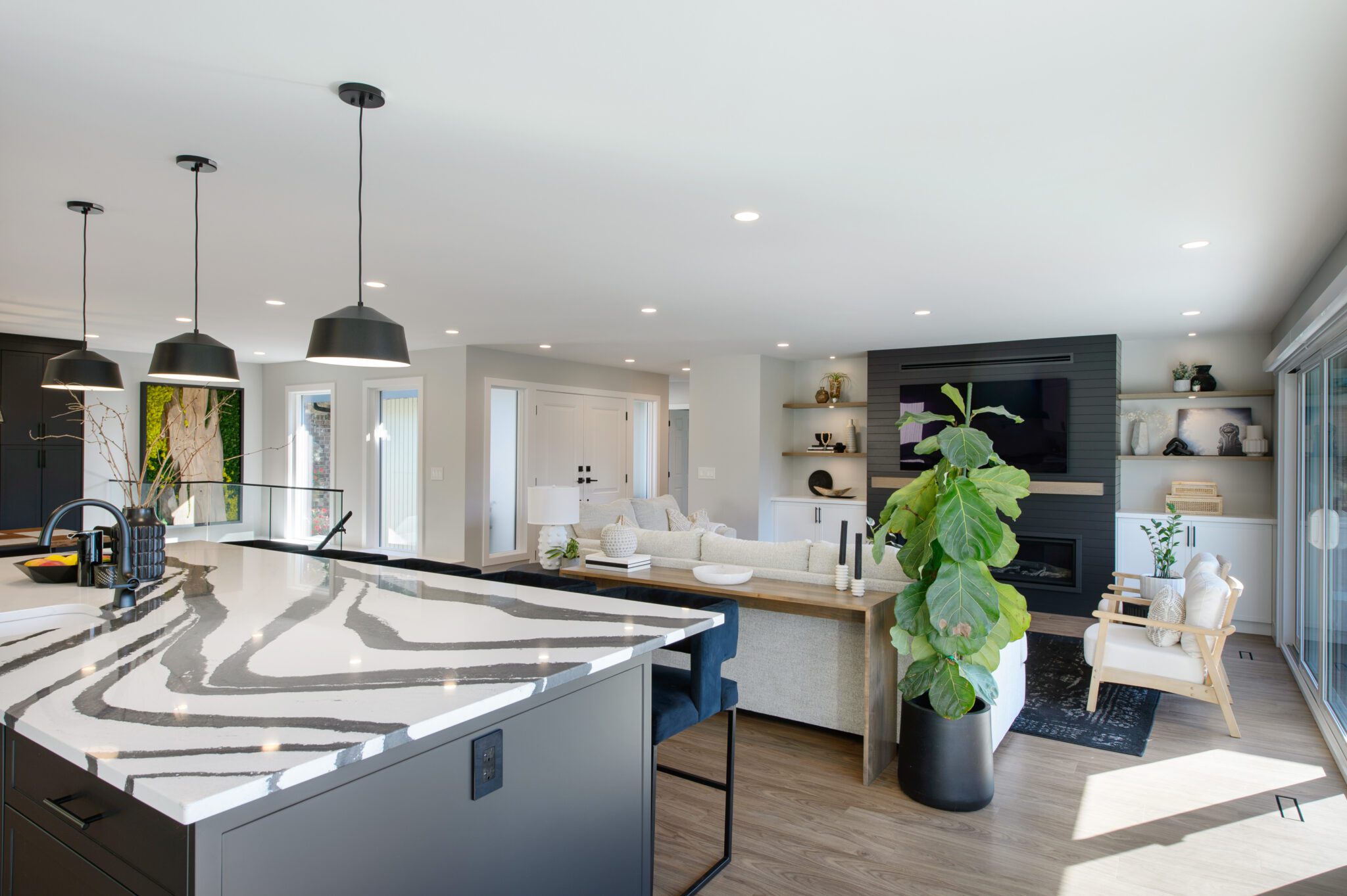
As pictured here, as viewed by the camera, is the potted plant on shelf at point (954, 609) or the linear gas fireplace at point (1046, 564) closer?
the potted plant on shelf at point (954, 609)

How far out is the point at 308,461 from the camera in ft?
31.0

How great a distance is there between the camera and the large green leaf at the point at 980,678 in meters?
2.89

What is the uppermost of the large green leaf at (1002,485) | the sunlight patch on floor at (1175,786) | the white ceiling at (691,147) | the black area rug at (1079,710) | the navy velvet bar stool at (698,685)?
the white ceiling at (691,147)

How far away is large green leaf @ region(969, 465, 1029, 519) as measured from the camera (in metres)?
2.82

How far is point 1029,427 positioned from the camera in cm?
664

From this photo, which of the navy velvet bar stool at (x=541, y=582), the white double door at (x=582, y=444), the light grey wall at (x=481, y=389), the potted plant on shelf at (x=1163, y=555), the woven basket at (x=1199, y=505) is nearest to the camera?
the navy velvet bar stool at (x=541, y=582)

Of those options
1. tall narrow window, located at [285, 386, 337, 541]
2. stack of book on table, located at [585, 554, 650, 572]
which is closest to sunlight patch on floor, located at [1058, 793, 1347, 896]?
stack of book on table, located at [585, 554, 650, 572]

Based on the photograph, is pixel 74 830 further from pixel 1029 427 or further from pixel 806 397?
pixel 806 397

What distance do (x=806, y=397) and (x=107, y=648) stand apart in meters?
7.41

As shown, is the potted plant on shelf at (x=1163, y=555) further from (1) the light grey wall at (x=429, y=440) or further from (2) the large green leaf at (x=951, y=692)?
(1) the light grey wall at (x=429, y=440)

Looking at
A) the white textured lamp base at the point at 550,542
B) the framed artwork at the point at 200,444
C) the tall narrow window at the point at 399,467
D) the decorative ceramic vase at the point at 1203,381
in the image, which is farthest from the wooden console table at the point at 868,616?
the framed artwork at the point at 200,444

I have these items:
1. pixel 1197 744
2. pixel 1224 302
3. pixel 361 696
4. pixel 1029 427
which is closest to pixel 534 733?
pixel 361 696

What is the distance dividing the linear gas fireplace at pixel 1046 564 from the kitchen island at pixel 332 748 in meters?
5.37

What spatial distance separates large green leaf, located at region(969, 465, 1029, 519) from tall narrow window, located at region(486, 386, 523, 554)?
5.90 metres
